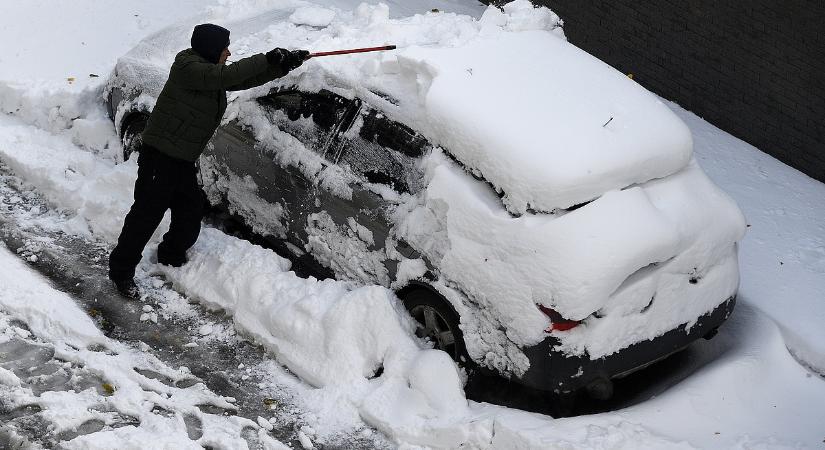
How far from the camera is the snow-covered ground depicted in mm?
4883

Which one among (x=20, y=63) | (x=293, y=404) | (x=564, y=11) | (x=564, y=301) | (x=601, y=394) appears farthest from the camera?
(x=564, y=11)

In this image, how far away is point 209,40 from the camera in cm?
563

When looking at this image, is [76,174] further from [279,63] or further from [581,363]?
[581,363]

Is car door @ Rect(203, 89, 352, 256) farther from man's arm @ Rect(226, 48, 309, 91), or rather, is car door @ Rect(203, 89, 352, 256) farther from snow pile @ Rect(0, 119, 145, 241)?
snow pile @ Rect(0, 119, 145, 241)

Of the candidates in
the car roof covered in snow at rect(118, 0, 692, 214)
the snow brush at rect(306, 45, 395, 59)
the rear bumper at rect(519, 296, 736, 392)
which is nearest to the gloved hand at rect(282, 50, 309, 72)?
the snow brush at rect(306, 45, 395, 59)

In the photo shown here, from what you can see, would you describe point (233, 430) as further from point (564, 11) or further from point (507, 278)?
point (564, 11)

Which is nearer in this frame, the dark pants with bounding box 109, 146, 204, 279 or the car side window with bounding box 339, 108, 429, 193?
the car side window with bounding box 339, 108, 429, 193

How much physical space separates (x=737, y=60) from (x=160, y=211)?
16.9 ft

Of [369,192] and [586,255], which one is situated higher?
[586,255]

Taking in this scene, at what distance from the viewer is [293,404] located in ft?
17.2

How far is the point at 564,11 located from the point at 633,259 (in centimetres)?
574

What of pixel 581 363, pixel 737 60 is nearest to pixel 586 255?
pixel 581 363

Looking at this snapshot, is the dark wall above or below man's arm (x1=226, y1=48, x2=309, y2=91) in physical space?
above

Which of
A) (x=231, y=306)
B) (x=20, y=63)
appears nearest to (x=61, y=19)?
(x=20, y=63)
